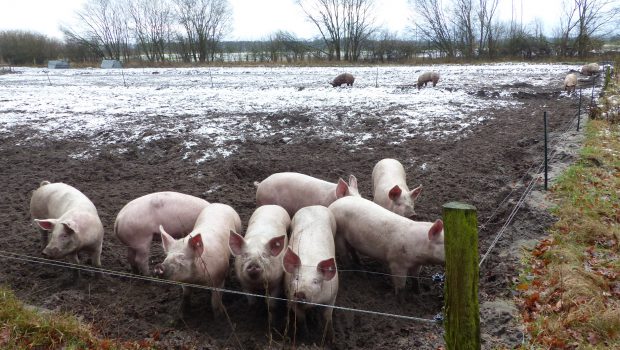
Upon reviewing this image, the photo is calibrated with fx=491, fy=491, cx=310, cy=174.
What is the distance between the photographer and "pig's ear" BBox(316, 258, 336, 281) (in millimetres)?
3977

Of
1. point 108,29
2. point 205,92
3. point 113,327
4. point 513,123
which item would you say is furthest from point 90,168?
point 108,29

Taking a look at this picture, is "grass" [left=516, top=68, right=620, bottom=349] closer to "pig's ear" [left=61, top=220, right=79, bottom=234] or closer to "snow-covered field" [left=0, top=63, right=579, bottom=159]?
"pig's ear" [left=61, top=220, right=79, bottom=234]

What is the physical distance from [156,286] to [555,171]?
6.16 meters

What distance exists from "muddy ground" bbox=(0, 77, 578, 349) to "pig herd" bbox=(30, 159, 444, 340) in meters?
0.26

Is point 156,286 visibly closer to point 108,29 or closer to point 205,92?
point 205,92

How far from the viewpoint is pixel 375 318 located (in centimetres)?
439

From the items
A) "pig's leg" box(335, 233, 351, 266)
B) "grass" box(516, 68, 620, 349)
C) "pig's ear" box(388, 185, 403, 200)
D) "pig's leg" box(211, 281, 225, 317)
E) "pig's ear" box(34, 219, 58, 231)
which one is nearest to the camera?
"grass" box(516, 68, 620, 349)

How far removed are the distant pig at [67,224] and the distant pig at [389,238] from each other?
2.61 metres

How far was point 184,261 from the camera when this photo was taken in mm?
4301

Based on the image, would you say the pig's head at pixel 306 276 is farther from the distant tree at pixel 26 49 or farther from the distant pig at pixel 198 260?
the distant tree at pixel 26 49

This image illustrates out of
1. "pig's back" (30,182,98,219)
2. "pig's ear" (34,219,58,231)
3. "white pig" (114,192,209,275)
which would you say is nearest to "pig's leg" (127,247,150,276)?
"white pig" (114,192,209,275)

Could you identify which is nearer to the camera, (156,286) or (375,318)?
(375,318)

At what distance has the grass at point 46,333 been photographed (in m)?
3.62

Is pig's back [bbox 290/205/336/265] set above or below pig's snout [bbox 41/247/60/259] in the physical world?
above
